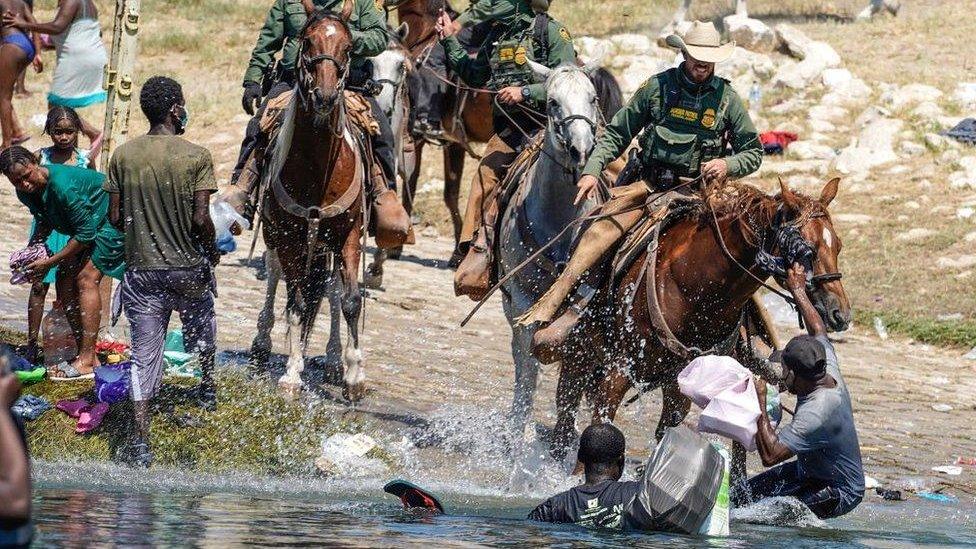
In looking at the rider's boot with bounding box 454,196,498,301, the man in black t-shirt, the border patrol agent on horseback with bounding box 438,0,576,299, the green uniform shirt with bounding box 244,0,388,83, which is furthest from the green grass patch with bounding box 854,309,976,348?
the man in black t-shirt

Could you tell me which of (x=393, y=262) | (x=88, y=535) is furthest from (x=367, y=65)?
(x=88, y=535)

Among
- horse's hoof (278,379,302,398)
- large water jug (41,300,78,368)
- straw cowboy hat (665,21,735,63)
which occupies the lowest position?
horse's hoof (278,379,302,398)

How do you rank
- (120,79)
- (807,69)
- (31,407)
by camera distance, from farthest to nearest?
(807,69) < (120,79) < (31,407)

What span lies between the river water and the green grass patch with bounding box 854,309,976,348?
516 centimetres

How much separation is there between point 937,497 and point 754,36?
48.7 ft

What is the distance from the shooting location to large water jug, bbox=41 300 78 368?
10.9 metres

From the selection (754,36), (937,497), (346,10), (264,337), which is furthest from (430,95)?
(937,497)

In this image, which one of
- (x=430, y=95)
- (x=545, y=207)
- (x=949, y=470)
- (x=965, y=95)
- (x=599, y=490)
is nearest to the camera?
(x=599, y=490)

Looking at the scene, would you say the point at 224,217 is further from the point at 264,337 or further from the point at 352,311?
the point at 264,337

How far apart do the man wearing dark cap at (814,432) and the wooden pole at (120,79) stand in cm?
570

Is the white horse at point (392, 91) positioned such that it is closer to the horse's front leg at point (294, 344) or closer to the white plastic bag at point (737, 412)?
the horse's front leg at point (294, 344)

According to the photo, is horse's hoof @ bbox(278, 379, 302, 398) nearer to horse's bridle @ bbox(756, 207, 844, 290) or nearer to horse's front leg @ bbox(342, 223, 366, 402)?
horse's front leg @ bbox(342, 223, 366, 402)

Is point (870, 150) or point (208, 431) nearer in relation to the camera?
point (208, 431)

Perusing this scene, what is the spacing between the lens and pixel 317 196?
11.6m
